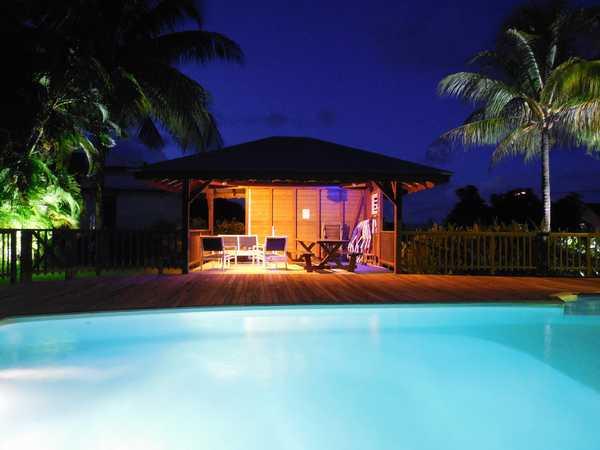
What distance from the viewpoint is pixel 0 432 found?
426 centimetres

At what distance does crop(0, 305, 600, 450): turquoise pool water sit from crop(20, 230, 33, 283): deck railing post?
4.13 metres

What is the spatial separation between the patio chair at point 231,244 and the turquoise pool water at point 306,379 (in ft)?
19.4

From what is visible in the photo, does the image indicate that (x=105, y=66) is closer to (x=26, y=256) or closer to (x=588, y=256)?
(x=26, y=256)

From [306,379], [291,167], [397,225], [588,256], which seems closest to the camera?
[306,379]

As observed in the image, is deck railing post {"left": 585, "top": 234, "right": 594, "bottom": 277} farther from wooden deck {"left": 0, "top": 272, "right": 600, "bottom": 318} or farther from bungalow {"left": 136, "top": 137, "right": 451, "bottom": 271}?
bungalow {"left": 136, "top": 137, "right": 451, "bottom": 271}

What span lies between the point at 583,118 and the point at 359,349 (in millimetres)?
10615

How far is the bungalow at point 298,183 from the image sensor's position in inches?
454

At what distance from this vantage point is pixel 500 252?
1218 cm

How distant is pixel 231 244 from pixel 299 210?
10.1 feet

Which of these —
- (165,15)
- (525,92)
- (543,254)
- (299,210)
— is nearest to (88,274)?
(299,210)

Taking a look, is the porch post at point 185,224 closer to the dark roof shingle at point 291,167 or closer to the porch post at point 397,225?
the dark roof shingle at point 291,167

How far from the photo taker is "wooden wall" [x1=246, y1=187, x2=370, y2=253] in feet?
54.2

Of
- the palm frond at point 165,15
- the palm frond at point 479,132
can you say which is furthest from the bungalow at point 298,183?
the palm frond at point 165,15

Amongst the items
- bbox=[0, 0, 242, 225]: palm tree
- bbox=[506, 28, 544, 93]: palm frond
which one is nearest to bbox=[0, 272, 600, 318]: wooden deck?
bbox=[0, 0, 242, 225]: palm tree
